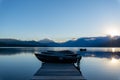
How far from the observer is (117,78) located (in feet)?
65.3

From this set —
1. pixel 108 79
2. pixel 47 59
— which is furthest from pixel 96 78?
pixel 47 59

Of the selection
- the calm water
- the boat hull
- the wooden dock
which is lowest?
the calm water

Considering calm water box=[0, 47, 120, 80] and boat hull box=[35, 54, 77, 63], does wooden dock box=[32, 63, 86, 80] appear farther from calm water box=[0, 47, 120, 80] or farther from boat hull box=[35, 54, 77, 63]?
boat hull box=[35, 54, 77, 63]

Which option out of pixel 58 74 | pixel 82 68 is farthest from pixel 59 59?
pixel 58 74

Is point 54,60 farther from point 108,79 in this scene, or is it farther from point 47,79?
point 47,79

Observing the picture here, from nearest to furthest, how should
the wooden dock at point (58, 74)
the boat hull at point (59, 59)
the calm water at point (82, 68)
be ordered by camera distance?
1. the wooden dock at point (58, 74)
2. the calm water at point (82, 68)
3. the boat hull at point (59, 59)

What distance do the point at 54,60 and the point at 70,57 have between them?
1.76m

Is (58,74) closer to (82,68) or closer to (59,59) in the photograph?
(59,59)

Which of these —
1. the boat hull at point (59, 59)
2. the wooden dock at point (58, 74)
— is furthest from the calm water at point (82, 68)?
the wooden dock at point (58, 74)

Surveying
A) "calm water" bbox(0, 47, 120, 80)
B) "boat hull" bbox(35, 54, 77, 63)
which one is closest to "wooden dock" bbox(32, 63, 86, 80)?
"calm water" bbox(0, 47, 120, 80)

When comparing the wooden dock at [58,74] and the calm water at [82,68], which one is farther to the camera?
the calm water at [82,68]

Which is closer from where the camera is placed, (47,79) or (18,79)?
(47,79)

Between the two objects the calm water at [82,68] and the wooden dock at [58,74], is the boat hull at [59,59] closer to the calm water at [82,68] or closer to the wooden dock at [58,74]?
the calm water at [82,68]

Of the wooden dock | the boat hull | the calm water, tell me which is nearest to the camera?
the wooden dock
